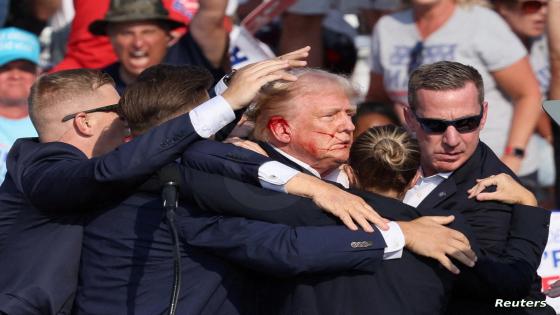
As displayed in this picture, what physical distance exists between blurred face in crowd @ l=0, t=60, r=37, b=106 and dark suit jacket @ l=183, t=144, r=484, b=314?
3719 mm

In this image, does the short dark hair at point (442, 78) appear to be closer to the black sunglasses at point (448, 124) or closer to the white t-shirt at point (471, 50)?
the black sunglasses at point (448, 124)

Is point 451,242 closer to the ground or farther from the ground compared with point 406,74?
farther from the ground

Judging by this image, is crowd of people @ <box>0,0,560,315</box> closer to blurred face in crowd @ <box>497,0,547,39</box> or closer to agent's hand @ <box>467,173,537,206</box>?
agent's hand @ <box>467,173,537,206</box>

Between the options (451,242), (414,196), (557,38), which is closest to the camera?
(451,242)

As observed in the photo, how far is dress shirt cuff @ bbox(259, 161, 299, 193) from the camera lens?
409cm

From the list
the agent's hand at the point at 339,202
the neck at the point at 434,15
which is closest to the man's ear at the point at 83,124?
the agent's hand at the point at 339,202

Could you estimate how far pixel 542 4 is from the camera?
7434 mm

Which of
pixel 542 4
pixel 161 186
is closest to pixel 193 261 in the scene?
pixel 161 186

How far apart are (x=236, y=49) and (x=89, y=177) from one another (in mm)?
3686

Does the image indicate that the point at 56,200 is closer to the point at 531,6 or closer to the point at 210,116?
the point at 210,116

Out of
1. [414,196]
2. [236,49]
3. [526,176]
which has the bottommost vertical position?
[526,176]

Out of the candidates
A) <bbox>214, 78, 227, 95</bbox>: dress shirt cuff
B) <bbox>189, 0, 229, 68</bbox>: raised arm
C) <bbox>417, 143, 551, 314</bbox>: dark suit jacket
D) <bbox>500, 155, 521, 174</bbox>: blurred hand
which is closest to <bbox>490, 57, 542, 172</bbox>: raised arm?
<bbox>500, 155, 521, 174</bbox>: blurred hand

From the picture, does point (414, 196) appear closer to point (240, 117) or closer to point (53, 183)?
point (240, 117)

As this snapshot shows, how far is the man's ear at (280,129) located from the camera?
436 centimetres
